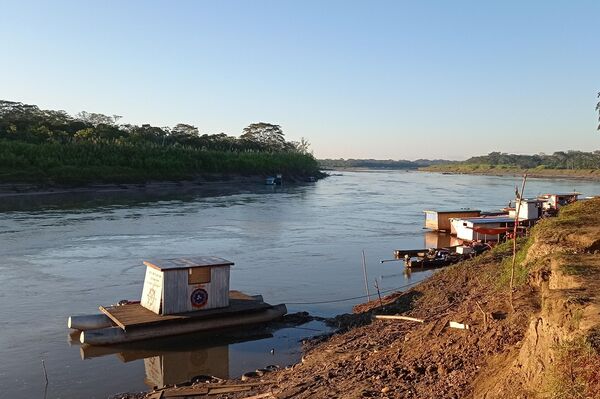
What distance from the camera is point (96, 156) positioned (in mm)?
99062

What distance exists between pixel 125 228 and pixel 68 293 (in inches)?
832

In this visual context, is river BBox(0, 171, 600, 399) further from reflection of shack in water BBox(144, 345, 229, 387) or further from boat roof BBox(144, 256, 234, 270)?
boat roof BBox(144, 256, 234, 270)

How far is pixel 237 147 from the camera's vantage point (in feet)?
551

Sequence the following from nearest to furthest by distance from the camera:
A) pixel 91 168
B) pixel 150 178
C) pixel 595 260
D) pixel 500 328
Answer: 1. pixel 500 328
2. pixel 595 260
3. pixel 91 168
4. pixel 150 178

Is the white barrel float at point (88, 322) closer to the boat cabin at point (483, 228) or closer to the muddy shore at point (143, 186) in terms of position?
the boat cabin at point (483, 228)

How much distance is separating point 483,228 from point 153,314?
2616 centimetres

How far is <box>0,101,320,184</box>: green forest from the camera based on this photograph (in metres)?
84.1

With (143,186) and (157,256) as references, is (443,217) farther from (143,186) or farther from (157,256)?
(143,186)

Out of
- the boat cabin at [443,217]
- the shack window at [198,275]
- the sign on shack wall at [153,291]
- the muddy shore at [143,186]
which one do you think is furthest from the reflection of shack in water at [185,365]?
the muddy shore at [143,186]

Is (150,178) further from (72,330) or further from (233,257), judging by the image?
(72,330)

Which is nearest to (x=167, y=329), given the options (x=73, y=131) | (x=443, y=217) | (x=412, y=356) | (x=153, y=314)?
(x=153, y=314)

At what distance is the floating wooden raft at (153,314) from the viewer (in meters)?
17.8

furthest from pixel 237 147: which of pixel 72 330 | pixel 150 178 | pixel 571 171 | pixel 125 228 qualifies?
pixel 72 330

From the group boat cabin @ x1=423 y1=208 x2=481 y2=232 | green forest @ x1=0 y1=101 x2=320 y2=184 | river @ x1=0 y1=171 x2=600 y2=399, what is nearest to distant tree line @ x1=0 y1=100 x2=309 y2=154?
Answer: green forest @ x1=0 y1=101 x2=320 y2=184
